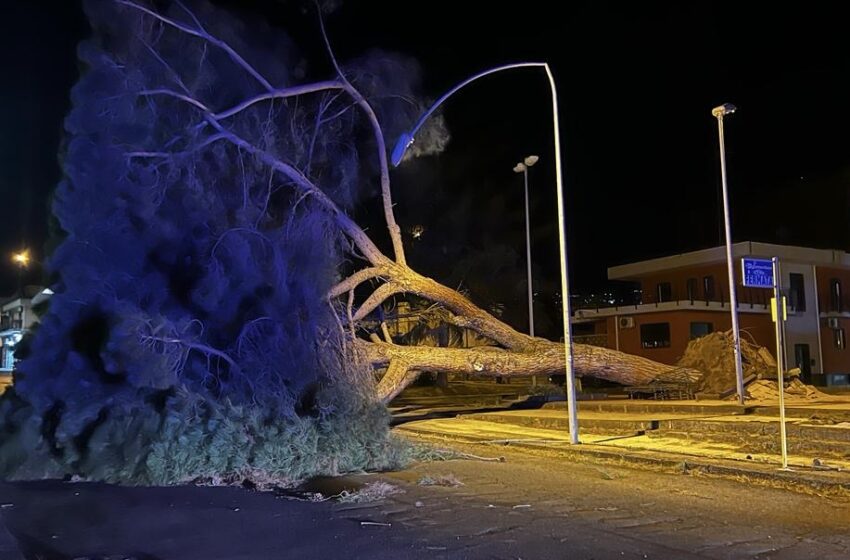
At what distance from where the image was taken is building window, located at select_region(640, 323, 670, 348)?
34.2 metres

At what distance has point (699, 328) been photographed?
34250 mm

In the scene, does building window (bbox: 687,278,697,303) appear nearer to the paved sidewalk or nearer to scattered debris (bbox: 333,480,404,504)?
the paved sidewalk

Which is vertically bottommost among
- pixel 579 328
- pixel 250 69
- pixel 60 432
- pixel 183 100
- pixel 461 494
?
pixel 461 494

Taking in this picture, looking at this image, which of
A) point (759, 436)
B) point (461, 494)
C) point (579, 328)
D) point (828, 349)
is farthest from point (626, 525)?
point (579, 328)

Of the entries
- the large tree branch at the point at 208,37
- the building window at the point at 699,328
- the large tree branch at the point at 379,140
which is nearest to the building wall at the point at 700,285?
the building window at the point at 699,328

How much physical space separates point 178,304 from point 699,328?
1082 inches

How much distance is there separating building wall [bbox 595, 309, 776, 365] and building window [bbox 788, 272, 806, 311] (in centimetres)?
184

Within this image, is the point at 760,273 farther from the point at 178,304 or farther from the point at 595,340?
the point at 595,340

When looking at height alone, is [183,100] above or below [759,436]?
above

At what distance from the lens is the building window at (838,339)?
36.9 metres

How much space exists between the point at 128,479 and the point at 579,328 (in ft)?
117

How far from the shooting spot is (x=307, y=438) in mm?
11898

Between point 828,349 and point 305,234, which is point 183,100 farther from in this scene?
point 828,349

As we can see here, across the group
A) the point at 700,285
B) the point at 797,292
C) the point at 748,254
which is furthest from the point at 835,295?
the point at 748,254
